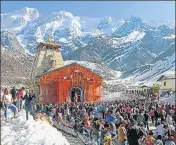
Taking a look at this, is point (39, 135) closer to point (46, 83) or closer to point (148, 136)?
point (148, 136)

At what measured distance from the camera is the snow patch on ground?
14.1 m

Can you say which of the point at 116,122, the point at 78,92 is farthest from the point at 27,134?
the point at 78,92

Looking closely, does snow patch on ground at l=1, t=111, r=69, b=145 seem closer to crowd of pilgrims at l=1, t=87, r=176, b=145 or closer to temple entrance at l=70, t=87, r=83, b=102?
crowd of pilgrims at l=1, t=87, r=176, b=145

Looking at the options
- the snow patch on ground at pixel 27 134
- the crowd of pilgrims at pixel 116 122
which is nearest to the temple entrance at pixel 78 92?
the crowd of pilgrims at pixel 116 122

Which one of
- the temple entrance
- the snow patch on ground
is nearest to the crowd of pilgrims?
the snow patch on ground

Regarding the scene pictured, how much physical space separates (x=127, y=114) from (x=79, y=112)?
3.61 m

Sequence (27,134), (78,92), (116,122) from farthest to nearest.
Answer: (78,92)
(116,122)
(27,134)

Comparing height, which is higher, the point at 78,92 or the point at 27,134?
the point at 78,92

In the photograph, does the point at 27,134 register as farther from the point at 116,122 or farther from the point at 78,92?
the point at 78,92

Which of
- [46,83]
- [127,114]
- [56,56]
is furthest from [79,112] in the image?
[56,56]

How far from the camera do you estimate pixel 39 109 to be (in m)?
26.3

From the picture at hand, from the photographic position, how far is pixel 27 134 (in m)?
15.3

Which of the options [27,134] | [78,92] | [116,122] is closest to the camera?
[27,134]

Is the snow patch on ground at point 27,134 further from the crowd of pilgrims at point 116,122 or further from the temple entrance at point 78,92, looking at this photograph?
the temple entrance at point 78,92
